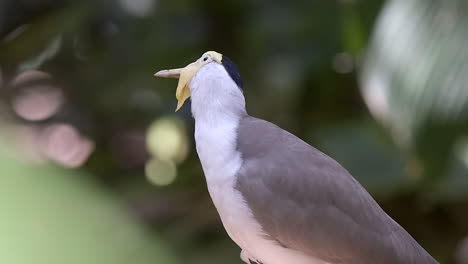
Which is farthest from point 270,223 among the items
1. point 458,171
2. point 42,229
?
point 458,171

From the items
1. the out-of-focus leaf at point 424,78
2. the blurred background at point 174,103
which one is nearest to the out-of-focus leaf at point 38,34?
the blurred background at point 174,103

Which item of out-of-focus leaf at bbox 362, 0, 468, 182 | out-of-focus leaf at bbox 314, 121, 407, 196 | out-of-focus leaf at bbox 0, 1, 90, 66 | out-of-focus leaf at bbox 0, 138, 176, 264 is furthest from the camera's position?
out-of-focus leaf at bbox 0, 1, 90, 66

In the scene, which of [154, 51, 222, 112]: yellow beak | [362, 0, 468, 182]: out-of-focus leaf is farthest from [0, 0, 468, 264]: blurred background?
[154, 51, 222, 112]: yellow beak

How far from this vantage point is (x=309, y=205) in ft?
2.03

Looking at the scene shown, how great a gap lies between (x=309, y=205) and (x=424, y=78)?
0.50m

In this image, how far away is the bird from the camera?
0.60 metres

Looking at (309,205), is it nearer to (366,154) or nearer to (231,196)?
(231,196)

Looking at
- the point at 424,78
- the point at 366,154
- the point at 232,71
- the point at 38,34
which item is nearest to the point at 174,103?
the point at 38,34

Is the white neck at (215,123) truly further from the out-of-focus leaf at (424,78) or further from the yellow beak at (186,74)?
the out-of-focus leaf at (424,78)

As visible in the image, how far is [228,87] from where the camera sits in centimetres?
62

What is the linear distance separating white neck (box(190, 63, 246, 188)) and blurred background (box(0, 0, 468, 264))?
0.73 m

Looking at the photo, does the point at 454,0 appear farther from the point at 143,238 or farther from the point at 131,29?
the point at 131,29

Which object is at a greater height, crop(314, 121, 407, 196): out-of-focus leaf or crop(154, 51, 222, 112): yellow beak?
crop(154, 51, 222, 112): yellow beak

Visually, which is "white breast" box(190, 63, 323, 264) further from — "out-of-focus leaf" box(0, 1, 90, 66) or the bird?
"out-of-focus leaf" box(0, 1, 90, 66)
